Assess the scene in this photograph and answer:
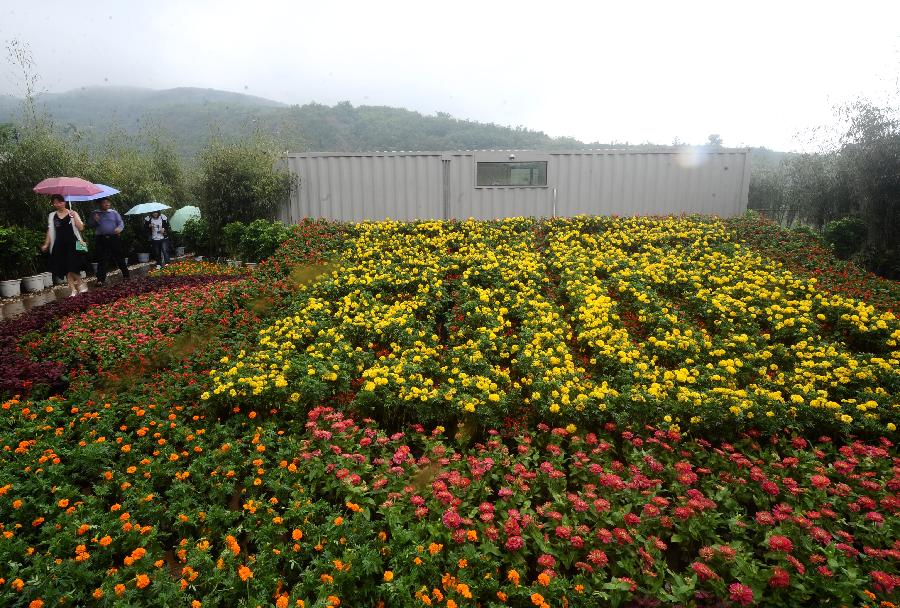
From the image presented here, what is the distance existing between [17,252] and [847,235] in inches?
676

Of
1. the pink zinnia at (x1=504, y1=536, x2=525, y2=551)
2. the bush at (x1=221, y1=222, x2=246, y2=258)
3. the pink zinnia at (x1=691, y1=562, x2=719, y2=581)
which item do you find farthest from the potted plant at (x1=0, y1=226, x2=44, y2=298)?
the pink zinnia at (x1=691, y1=562, x2=719, y2=581)

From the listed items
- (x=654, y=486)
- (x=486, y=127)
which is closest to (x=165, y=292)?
(x=654, y=486)

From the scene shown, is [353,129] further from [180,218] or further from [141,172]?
[180,218]

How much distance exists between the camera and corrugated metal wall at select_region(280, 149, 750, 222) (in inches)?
462

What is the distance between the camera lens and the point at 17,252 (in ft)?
27.2

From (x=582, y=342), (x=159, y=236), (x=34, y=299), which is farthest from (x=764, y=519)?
(x=159, y=236)

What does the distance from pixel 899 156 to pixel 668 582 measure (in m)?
13.2

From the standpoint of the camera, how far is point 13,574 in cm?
247

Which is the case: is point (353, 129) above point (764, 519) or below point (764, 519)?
above

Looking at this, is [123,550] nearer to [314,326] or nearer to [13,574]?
[13,574]

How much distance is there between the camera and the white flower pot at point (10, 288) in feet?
26.6

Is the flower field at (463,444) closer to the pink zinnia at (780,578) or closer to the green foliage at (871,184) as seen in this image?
the pink zinnia at (780,578)

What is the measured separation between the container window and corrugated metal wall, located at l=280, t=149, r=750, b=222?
127mm

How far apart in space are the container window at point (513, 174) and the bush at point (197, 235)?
318 inches
